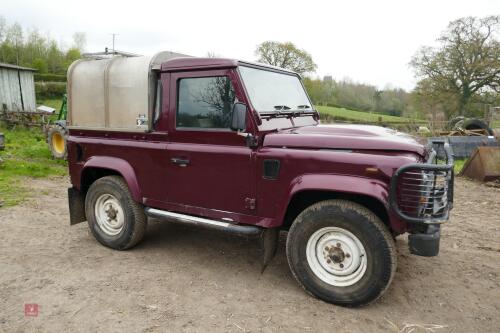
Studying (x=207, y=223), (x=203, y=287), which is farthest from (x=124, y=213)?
(x=203, y=287)

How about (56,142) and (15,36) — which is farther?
(15,36)

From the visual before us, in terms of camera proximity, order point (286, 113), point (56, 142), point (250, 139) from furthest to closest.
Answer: point (56, 142)
point (286, 113)
point (250, 139)

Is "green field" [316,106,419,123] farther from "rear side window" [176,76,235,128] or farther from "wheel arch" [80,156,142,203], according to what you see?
"rear side window" [176,76,235,128]

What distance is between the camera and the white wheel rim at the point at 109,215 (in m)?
4.72

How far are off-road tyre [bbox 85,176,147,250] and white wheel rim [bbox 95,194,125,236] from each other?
1.2 inches

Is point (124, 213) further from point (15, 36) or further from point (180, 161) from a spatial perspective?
point (15, 36)

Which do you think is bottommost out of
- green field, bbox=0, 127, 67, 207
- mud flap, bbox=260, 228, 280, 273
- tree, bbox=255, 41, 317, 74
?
green field, bbox=0, 127, 67, 207

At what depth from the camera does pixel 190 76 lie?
13.1 ft

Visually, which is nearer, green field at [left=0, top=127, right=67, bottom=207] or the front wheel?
Answer: the front wheel

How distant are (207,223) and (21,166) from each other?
803cm

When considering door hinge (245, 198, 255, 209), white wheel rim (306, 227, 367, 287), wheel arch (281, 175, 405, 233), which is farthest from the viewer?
door hinge (245, 198, 255, 209)

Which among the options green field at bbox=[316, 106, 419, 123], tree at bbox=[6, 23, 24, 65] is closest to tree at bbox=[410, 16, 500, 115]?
green field at bbox=[316, 106, 419, 123]

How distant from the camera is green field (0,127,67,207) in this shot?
743 cm

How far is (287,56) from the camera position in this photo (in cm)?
3466
